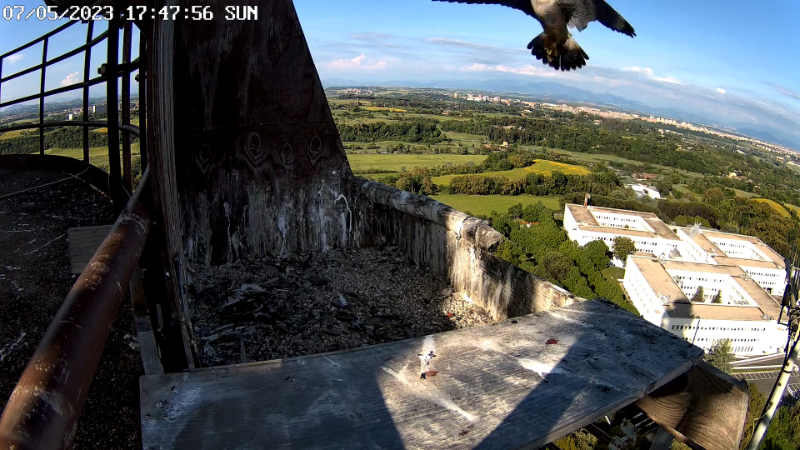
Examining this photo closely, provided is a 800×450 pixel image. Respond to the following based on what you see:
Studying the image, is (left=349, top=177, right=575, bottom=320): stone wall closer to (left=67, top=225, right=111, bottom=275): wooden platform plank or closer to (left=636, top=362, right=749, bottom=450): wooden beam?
(left=636, top=362, right=749, bottom=450): wooden beam

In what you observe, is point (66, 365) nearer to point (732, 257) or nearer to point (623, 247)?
point (623, 247)

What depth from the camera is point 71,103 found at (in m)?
4.62

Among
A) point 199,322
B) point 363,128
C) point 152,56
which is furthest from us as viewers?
point 363,128

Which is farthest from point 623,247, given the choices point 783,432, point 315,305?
point 315,305

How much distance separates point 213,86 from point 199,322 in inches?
70.6

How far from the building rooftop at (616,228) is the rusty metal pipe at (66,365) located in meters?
50.2

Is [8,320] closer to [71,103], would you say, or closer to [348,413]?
[348,413]

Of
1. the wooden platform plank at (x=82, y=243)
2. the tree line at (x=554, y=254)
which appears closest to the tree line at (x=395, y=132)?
the tree line at (x=554, y=254)

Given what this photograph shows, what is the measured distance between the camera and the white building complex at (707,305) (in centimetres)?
3184

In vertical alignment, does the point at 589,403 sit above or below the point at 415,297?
above

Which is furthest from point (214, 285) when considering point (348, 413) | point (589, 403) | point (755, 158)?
point (755, 158)

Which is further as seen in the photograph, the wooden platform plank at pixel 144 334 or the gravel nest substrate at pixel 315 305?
the gravel nest substrate at pixel 315 305

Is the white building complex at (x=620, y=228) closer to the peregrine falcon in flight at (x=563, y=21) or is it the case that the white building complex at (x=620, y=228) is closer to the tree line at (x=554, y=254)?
Answer: the tree line at (x=554, y=254)

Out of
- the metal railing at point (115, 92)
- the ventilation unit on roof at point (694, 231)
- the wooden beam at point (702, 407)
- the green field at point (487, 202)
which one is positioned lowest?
the ventilation unit on roof at point (694, 231)
